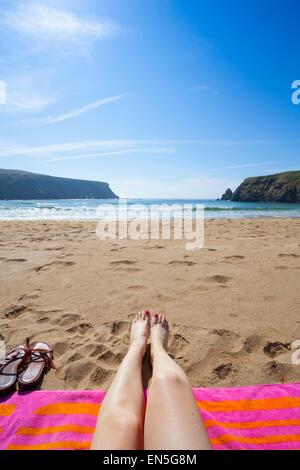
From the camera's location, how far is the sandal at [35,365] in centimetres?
174

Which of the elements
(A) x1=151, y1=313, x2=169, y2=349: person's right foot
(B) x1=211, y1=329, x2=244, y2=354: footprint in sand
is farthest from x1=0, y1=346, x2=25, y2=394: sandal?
(B) x1=211, y1=329, x2=244, y2=354: footprint in sand

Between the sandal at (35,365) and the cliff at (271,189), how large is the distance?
56416 mm

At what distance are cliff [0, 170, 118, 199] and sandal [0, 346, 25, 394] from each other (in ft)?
285

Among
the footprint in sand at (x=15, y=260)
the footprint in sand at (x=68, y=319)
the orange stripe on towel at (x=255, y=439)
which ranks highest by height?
the footprint in sand at (x=15, y=260)

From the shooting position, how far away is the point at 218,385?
5.71 feet

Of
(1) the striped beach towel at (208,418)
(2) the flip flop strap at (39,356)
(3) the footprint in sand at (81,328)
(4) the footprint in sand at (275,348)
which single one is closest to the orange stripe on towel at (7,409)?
(1) the striped beach towel at (208,418)

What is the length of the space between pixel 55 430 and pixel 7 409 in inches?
15.1

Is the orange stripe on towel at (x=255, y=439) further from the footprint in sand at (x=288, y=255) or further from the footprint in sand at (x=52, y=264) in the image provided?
the footprint in sand at (x=288, y=255)

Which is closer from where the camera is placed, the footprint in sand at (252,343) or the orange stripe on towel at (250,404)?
the orange stripe on towel at (250,404)

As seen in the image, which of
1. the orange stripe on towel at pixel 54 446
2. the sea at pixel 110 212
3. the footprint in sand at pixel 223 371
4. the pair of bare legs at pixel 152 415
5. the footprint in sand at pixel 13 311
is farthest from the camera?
the sea at pixel 110 212

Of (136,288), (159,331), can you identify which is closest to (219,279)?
(136,288)

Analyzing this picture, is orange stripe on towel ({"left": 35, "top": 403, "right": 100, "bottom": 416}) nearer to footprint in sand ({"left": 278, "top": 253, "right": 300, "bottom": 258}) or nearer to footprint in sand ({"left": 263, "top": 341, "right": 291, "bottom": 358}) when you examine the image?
footprint in sand ({"left": 263, "top": 341, "right": 291, "bottom": 358})

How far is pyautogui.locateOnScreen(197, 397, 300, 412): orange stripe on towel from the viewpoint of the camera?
1.52 meters

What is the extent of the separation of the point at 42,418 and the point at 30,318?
127 cm
